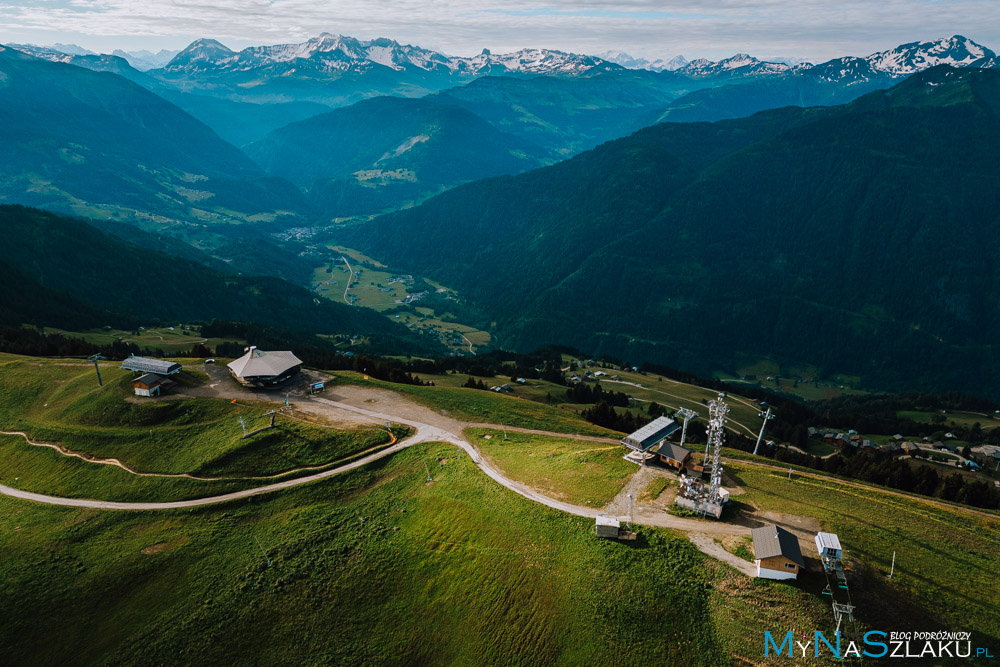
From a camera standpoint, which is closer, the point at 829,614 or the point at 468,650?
the point at 829,614

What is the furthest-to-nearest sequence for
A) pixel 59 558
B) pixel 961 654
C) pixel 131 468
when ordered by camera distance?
pixel 131 468, pixel 59 558, pixel 961 654

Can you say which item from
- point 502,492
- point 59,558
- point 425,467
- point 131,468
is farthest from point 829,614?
point 131,468

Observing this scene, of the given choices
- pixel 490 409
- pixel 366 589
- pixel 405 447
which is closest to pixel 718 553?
pixel 366 589

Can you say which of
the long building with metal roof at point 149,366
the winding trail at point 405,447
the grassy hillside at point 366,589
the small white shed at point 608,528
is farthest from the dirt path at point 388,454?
the long building with metal roof at point 149,366

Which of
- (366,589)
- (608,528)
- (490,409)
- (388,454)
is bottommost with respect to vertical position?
(366,589)

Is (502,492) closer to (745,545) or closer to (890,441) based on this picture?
(745,545)

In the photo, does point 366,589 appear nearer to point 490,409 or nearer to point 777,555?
point 777,555

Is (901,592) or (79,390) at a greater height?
(901,592)
